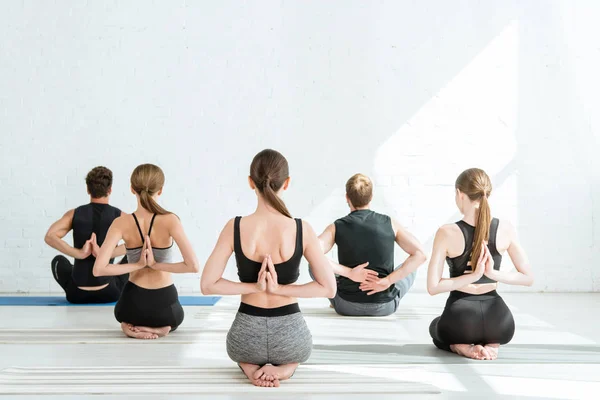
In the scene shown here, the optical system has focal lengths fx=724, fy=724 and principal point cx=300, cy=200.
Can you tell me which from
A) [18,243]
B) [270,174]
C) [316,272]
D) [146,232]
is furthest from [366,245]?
[18,243]

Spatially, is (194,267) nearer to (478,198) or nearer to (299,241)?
(299,241)

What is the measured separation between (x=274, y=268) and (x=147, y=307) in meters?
1.35

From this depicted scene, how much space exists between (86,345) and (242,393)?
1.37m

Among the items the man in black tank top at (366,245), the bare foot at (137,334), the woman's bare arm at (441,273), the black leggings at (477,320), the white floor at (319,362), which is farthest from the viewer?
the man in black tank top at (366,245)

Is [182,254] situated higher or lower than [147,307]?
higher

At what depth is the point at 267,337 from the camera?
288cm

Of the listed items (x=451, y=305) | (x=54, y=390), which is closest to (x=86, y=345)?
(x=54, y=390)

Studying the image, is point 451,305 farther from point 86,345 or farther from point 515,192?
point 515,192

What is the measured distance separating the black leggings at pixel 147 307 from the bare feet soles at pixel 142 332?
0.07 feet

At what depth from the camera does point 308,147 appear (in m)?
6.35

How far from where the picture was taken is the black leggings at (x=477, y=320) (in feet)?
11.1

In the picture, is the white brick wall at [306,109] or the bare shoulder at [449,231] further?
the white brick wall at [306,109]

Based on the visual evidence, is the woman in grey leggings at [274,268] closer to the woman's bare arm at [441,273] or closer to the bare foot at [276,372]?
the bare foot at [276,372]

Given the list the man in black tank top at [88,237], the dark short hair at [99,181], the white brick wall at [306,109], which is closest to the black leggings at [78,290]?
the man in black tank top at [88,237]
